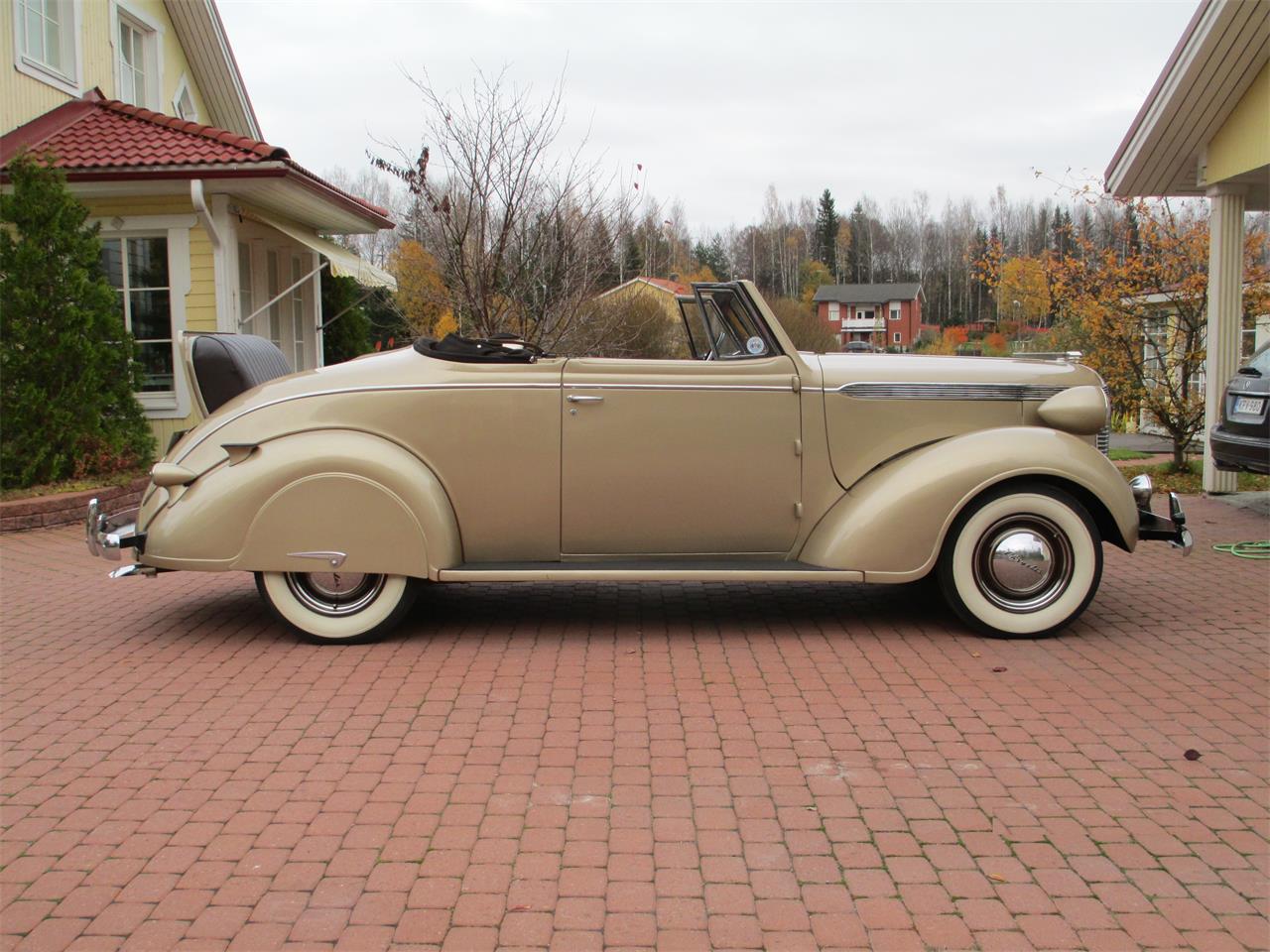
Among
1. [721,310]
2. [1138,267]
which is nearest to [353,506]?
[721,310]

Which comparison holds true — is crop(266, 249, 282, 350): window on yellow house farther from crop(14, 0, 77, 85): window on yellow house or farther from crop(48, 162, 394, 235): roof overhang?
crop(14, 0, 77, 85): window on yellow house

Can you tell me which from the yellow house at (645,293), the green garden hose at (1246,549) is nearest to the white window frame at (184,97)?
the yellow house at (645,293)

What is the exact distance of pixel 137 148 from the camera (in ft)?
40.8

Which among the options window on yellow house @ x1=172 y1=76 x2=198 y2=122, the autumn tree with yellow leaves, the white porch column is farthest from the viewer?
window on yellow house @ x1=172 y1=76 x2=198 y2=122

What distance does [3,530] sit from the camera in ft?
30.4

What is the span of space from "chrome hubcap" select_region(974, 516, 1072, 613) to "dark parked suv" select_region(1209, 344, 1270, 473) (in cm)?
423

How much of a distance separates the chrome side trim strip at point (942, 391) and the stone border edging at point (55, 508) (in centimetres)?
716

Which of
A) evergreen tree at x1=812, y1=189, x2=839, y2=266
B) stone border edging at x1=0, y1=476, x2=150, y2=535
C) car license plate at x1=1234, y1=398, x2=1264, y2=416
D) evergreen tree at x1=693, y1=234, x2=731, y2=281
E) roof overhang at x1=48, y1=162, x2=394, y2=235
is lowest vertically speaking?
stone border edging at x1=0, y1=476, x2=150, y2=535

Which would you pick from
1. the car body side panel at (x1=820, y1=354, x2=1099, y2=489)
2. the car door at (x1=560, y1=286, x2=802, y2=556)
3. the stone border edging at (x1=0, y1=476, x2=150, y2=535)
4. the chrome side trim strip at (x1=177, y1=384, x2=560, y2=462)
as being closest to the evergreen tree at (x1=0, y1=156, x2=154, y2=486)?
the stone border edging at (x1=0, y1=476, x2=150, y2=535)

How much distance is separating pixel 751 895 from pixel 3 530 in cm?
840

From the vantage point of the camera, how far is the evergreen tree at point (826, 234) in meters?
90.6

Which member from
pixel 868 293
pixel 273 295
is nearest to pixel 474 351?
pixel 273 295

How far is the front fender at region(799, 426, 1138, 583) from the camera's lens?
5.55 meters

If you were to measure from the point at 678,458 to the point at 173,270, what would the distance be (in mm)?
9394
